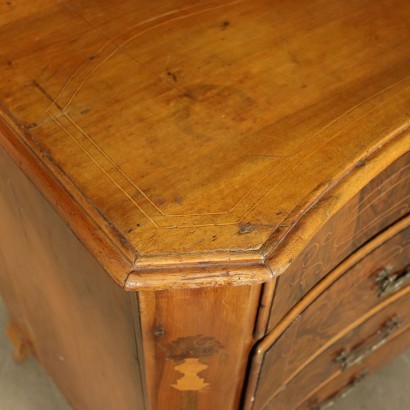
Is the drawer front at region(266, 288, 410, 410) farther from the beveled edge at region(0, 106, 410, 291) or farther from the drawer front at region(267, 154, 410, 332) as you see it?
the beveled edge at region(0, 106, 410, 291)

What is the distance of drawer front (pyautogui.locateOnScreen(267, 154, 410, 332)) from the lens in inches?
31.1

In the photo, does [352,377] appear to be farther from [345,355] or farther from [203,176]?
[203,176]

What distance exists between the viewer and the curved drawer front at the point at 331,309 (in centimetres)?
88

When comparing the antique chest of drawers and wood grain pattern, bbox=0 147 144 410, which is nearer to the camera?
the antique chest of drawers

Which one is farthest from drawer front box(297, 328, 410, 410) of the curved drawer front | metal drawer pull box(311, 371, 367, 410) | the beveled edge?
the beveled edge

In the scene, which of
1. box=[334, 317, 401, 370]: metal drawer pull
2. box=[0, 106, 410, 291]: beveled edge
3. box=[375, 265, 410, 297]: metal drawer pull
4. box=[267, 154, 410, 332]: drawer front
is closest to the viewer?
box=[0, 106, 410, 291]: beveled edge

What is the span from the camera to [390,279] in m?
1.08

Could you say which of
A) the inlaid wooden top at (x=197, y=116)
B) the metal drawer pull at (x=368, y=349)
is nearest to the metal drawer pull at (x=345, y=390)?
the metal drawer pull at (x=368, y=349)

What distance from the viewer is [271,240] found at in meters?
0.66

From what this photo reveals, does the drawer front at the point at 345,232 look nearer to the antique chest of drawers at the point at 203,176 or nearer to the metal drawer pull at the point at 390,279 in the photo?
the antique chest of drawers at the point at 203,176

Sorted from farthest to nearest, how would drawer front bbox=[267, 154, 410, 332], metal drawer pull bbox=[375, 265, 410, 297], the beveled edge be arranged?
metal drawer pull bbox=[375, 265, 410, 297]
drawer front bbox=[267, 154, 410, 332]
the beveled edge

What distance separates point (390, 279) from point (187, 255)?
551mm

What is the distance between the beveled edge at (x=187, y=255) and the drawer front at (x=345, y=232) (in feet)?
0.26

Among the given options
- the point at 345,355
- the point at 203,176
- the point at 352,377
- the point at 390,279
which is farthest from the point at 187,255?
the point at 352,377
